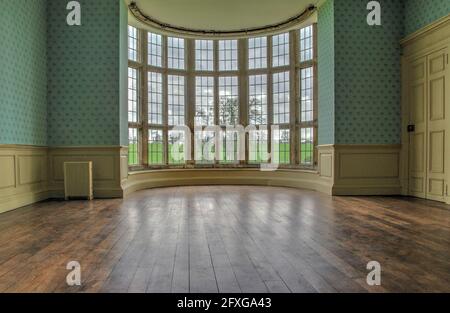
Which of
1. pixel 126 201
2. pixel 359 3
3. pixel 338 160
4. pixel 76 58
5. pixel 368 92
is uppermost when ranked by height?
pixel 359 3

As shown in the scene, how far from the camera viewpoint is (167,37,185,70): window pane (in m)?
9.78

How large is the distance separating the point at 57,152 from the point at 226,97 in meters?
4.61

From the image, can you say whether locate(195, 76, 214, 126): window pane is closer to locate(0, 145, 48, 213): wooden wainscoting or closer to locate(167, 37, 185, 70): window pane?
locate(167, 37, 185, 70): window pane

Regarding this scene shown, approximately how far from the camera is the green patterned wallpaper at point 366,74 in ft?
23.9

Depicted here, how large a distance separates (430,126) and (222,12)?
4.65 metres

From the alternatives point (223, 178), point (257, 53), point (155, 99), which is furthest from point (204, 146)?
point (257, 53)

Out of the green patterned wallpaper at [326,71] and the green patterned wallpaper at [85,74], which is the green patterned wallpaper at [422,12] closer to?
the green patterned wallpaper at [326,71]

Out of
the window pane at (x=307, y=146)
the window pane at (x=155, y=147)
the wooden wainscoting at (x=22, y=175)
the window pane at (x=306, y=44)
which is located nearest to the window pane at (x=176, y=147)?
the window pane at (x=155, y=147)

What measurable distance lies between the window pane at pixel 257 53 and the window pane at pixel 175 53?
5.74 ft

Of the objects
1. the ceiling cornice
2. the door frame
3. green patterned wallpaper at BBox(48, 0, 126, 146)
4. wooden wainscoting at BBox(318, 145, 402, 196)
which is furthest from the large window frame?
the door frame
